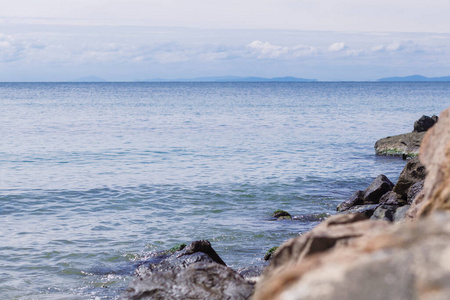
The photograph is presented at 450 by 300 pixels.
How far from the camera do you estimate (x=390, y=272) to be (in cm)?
255

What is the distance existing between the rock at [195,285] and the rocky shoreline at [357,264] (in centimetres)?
1

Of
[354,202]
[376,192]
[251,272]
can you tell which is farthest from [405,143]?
[251,272]

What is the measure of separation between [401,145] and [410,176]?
16317 millimetres

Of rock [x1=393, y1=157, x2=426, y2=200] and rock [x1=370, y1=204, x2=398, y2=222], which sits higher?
rock [x1=393, y1=157, x2=426, y2=200]

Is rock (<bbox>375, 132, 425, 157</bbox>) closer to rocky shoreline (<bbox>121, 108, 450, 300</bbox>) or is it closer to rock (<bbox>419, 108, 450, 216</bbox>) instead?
rocky shoreline (<bbox>121, 108, 450, 300</bbox>)

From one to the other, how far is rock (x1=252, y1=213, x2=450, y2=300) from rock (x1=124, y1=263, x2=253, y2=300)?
4529 millimetres

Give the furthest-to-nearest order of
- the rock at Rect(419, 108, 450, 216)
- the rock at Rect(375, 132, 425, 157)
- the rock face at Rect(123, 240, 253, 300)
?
the rock at Rect(375, 132, 425, 157) < the rock face at Rect(123, 240, 253, 300) < the rock at Rect(419, 108, 450, 216)

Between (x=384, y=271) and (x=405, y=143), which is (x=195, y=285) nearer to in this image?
(x=384, y=271)

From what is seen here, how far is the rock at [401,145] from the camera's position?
31.3m

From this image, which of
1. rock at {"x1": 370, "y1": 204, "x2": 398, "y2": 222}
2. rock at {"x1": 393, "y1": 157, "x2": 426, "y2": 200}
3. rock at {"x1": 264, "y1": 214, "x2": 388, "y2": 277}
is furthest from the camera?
rock at {"x1": 393, "y1": 157, "x2": 426, "y2": 200}

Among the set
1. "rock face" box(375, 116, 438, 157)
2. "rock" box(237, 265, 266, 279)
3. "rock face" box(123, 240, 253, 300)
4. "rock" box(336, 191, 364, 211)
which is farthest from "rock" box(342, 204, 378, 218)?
"rock face" box(375, 116, 438, 157)

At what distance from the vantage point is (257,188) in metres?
22.0

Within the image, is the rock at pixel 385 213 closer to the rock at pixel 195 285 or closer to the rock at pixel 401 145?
the rock at pixel 195 285

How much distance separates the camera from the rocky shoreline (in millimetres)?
2508
